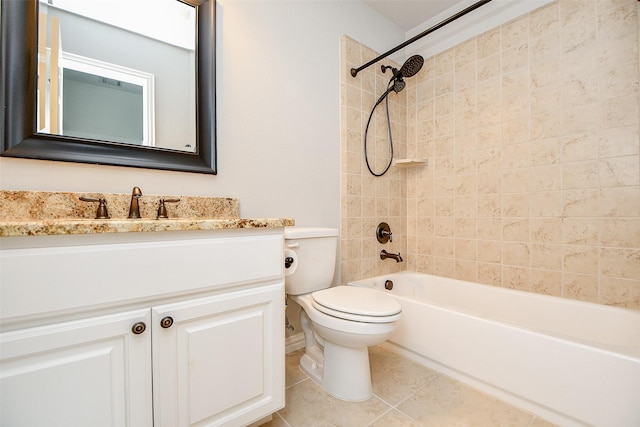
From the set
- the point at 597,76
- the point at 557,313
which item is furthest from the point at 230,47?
the point at 557,313

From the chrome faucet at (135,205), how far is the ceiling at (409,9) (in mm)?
2048

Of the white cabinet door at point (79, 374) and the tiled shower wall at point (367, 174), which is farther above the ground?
the tiled shower wall at point (367, 174)

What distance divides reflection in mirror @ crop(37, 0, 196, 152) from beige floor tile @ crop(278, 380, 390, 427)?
1290 millimetres

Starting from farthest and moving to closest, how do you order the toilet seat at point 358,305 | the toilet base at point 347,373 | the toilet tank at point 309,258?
the toilet tank at point 309,258, the toilet base at point 347,373, the toilet seat at point 358,305

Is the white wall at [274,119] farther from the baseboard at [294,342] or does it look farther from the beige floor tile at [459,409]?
the beige floor tile at [459,409]

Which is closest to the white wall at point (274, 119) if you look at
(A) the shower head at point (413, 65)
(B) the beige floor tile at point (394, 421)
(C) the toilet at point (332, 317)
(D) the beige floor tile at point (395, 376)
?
(C) the toilet at point (332, 317)

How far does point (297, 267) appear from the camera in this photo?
1.49m

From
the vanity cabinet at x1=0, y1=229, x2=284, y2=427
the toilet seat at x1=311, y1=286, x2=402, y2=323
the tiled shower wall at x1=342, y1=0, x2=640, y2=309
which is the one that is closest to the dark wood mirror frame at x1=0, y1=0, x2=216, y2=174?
the vanity cabinet at x1=0, y1=229, x2=284, y2=427

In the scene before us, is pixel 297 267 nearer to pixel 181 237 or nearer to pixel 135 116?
pixel 181 237

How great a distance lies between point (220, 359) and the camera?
897 mm

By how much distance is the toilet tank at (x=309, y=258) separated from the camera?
144 cm

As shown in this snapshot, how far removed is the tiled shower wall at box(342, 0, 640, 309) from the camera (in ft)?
4.80

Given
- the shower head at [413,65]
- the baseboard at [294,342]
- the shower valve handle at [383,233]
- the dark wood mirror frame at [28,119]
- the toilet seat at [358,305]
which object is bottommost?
the baseboard at [294,342]

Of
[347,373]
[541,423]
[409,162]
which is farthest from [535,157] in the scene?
[347,373]
